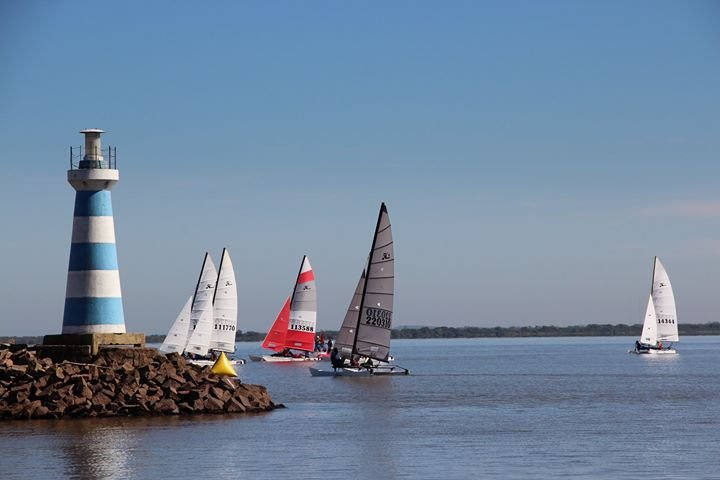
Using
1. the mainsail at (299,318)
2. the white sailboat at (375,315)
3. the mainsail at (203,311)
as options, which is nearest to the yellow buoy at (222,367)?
the white sailboat at (375,315)

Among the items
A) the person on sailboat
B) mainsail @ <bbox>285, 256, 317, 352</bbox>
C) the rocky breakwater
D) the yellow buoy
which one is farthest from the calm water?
mainsail @ <bbox>285, 256, 317, 352</bbox>

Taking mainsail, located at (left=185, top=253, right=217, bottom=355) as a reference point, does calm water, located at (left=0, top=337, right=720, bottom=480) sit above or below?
below

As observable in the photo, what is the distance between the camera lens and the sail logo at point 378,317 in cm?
6147

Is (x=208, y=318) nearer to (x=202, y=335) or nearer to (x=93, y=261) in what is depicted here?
(x=202, y=335)

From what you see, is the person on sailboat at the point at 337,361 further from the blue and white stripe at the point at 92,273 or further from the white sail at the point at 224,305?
the blue and white stripe at the point at 92,273

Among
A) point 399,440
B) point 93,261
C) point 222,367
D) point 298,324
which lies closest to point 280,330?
point 298,324

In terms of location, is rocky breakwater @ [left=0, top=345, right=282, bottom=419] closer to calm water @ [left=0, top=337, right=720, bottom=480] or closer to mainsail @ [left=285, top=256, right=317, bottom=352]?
calm water @ [left=0, top=337, right=720, bottom=480]

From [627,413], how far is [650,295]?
2368 inches

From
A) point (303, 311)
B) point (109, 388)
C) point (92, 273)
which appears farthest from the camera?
point (303, 311)

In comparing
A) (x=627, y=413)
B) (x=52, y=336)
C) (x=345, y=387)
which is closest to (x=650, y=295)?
(x=345, y=387)

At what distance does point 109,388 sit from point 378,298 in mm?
24205

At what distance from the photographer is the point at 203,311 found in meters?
79.8

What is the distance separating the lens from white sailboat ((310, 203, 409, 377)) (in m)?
59.6

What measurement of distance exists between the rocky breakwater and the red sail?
5050cm
